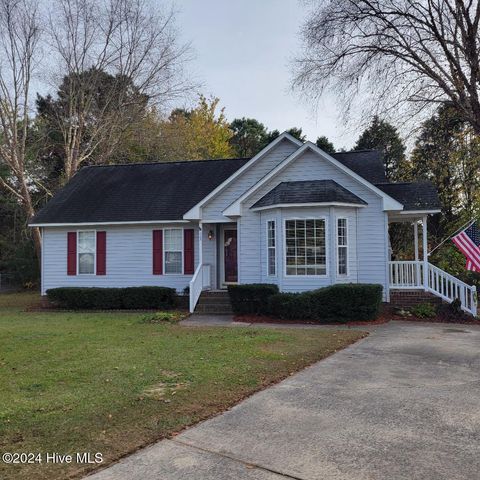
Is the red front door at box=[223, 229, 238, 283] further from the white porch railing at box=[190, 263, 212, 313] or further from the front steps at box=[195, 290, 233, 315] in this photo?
the front steps at box=[195, 290, 233, 315]

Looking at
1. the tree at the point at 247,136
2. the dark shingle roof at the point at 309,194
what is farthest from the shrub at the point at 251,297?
the tree at the point at 247,136

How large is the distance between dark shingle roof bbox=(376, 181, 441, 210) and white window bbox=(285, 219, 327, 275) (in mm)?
2762

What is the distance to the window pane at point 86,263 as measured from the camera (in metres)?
18.0

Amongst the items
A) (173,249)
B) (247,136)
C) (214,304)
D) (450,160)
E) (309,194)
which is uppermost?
(247,136)

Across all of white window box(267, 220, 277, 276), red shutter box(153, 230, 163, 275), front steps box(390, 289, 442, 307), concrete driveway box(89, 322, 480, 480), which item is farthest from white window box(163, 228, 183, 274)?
concrete driveway box(89, 322, 480, 480)

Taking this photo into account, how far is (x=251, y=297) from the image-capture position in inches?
549

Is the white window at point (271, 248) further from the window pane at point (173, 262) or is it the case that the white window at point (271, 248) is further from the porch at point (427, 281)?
the window pane at point (173, 262)

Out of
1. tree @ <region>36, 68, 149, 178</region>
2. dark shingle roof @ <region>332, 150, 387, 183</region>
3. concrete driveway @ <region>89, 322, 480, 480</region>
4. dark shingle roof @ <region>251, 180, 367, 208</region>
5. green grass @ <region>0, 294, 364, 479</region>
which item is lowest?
concrete driveway @ <region>89, 322, 480, 480</region>

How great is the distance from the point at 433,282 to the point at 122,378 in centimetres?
1076

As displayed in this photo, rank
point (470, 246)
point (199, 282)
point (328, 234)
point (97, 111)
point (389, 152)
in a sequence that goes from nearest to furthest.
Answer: point (470, 246) → point (328, 234) → point (199, 282) → point (97, 111) → point (389, 152)

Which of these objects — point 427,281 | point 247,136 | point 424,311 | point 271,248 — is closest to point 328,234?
point 271,248

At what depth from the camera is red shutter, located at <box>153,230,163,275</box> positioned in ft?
56.9

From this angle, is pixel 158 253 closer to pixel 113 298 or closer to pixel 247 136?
pixel 113 298

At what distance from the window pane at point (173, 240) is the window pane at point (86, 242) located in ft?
9.78
